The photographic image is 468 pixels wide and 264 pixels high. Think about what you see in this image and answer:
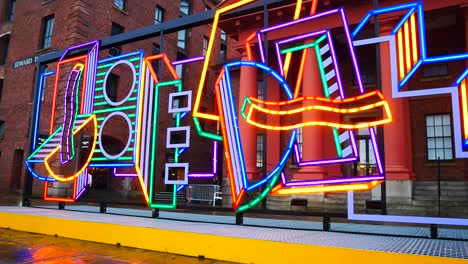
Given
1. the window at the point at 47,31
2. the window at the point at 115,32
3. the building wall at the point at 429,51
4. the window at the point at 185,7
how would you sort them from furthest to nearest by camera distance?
1. the window at the point at 185,7
2. the window at the point at 115,32
3. the window at the point at 47,31
4. the building wall at the point at 429,51

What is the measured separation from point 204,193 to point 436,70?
527 inches

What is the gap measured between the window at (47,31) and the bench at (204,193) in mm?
14327

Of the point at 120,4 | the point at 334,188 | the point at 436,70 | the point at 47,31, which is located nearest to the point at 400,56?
the point at 334,188

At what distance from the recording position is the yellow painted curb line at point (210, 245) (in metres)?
4.32

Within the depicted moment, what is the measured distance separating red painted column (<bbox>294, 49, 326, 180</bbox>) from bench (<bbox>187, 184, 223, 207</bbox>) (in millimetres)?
5001

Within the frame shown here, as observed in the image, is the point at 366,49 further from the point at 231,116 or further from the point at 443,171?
the point at 231,116

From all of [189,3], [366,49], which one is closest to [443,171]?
[366,49]

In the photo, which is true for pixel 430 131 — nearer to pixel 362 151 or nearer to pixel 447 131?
pixel 447 131

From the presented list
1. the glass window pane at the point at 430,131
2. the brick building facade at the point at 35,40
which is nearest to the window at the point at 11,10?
the brick building facade at the point at 35,40

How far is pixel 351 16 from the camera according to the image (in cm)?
1642

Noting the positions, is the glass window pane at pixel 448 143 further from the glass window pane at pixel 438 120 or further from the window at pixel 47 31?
the window at pixel 47 31

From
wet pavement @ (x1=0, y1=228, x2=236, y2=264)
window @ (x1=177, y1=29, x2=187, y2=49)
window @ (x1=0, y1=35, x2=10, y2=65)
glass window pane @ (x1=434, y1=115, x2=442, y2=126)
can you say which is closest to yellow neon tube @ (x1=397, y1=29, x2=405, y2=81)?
wet pavement @ (x1=0, y1=228, x2=236, y2=264)

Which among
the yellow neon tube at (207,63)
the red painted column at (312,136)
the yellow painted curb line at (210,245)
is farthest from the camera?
the red painted column at (312,136)

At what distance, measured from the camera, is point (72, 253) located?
5.75 metres
